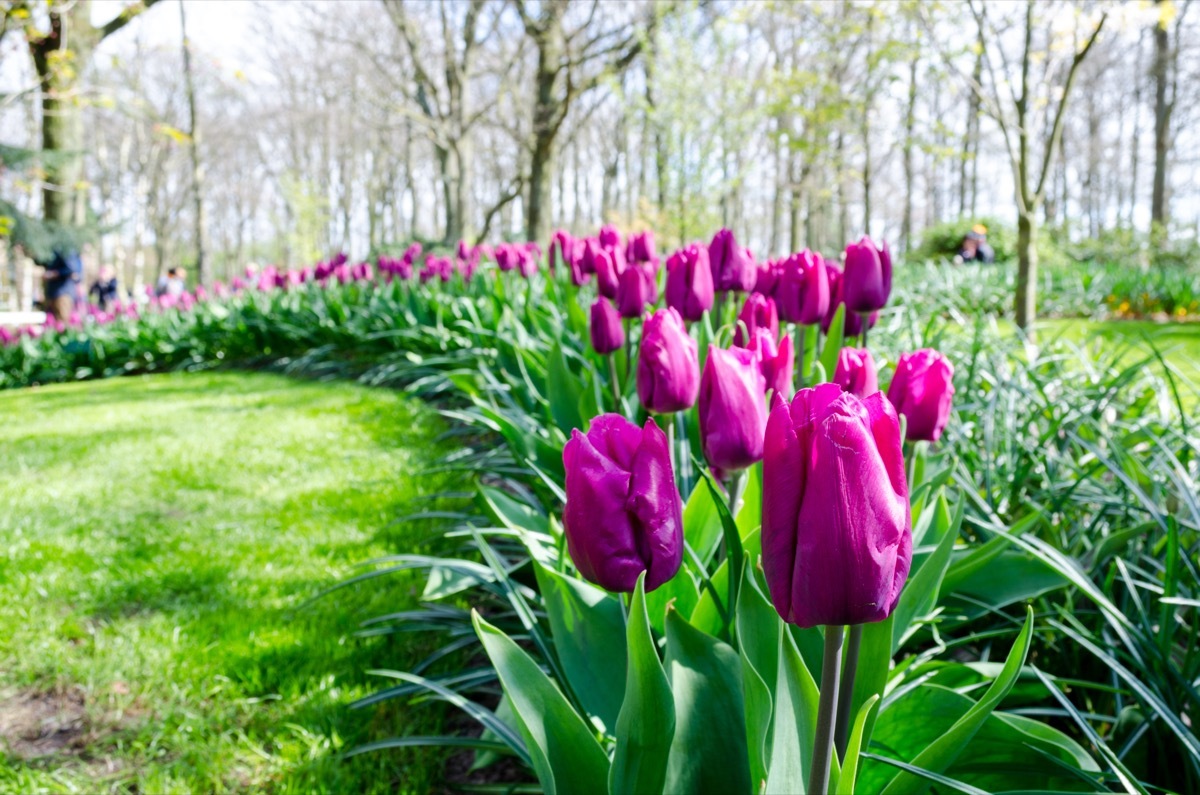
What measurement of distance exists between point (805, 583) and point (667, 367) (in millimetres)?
733

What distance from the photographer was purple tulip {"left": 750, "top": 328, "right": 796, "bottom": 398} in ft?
4.83

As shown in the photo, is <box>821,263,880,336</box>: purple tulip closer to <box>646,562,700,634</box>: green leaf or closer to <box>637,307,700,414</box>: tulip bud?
<box>637,307,700,414</box>: tulip bud

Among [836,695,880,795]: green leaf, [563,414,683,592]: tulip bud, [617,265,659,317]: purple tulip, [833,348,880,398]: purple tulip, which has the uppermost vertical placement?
[617,265,659,317]: purple tulip

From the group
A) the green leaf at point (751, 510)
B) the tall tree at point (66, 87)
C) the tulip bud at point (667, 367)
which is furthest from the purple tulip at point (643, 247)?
the tall tree at point (66, 87)

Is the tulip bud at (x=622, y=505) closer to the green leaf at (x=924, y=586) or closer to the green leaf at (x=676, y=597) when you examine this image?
the green leaf at (x=676, y=597)

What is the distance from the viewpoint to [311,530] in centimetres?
317

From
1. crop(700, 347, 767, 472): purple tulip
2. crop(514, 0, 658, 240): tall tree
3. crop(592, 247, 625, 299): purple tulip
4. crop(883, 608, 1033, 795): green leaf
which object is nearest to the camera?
crop(883, 608, 1033, 795): green leaf

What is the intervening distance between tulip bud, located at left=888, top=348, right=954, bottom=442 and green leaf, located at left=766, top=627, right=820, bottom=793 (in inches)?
27.0

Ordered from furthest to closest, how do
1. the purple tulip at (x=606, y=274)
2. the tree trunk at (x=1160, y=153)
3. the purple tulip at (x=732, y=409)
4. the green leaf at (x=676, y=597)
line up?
the tree trunk at (x=1160, y=153)
the purple tulip at (x=606, y=274)
the green leaf at (x=676, y=597)
the purple tulip at (x=732, y=409)

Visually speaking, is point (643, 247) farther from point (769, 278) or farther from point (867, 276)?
point (867, 276)

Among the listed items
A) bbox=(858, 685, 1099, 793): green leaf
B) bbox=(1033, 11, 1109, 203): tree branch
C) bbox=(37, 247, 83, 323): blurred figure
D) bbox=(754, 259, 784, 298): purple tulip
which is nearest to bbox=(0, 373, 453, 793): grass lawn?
bbox=(858, 685, 1099, 793): green leaf

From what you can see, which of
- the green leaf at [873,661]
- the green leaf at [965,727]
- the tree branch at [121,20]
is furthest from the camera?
the tree branch at [121,20]

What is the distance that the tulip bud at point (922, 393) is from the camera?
1487 millimetres

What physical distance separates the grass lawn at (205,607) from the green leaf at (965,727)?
3.32 feet
